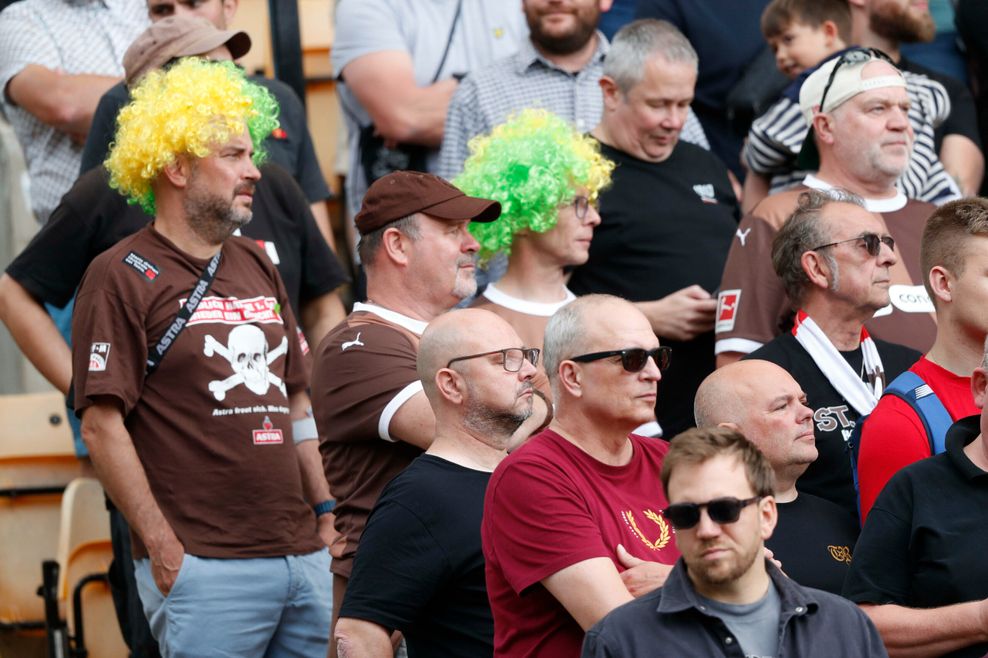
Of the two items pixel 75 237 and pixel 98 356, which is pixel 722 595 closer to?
pixel 98 356

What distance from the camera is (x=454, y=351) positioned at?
4.33 m

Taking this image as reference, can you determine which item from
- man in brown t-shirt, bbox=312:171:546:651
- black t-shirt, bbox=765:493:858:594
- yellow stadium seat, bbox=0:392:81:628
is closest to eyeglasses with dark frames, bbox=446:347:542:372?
man in brown t-shirt, bbox=312:171:546:651

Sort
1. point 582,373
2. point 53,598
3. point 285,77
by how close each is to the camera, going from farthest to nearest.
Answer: point 285,77
point 53,598
point 582,373

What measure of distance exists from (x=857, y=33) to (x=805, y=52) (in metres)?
0.36

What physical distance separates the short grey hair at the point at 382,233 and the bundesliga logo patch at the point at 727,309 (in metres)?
1.07

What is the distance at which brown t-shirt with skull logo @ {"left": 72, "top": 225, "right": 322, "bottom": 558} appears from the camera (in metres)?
4.94

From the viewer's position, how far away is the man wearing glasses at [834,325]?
468 cm

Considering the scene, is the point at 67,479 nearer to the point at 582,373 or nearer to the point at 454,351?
the point at 454,351

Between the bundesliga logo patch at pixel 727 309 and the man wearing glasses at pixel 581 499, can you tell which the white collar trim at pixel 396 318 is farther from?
the bundesliga logo patch at pixel 727 309

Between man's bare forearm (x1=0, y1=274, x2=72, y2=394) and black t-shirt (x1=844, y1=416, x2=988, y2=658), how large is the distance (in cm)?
293

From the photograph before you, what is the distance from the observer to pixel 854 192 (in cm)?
564

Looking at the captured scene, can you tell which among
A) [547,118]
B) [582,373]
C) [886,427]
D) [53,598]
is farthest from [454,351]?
[53,598]

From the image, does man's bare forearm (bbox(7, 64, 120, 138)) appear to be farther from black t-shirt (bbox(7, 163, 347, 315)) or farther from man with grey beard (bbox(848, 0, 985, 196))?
man with grey beard (bbox(848, 0, 985, 196))

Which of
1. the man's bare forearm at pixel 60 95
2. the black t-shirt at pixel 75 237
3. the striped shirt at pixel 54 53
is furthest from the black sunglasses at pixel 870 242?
the striped shirt at pixel 54 53
